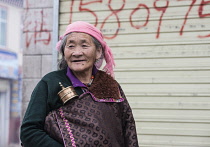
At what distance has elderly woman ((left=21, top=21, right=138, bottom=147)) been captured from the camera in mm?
2273

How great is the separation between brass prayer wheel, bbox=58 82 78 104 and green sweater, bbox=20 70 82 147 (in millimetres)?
46

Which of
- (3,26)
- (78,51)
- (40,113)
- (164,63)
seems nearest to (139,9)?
(164,63)

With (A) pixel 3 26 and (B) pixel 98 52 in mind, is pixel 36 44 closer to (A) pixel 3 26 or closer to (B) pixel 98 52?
(B) pixel 98 52

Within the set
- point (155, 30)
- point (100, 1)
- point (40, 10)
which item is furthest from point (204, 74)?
point (40, 10)

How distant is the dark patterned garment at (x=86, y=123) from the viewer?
7.45ft

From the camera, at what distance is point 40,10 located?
482cm

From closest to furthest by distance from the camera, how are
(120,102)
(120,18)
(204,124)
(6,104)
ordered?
(120,102) < (204,124) < (120,18) < (6,104)

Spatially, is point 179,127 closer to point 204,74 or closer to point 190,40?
point 204,74

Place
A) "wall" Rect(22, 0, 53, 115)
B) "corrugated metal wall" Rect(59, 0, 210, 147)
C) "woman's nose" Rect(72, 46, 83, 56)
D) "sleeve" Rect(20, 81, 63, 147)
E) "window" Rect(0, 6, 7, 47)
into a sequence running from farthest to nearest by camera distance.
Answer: "window" Rect(0, 6, 7, 47)
"wall" Rect(22, 0, 53, 115)
"corrugated metal wall" Rect(59, 0, 210, 147)
"woman's nose" Rect(72, 46, 83, 56)
"sleeve" Rect(20, 81, 63, 147)

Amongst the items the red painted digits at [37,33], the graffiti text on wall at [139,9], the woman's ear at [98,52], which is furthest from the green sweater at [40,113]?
the red painted digits at [37,33]

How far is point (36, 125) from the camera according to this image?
2268mm

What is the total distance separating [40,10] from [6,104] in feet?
43.4

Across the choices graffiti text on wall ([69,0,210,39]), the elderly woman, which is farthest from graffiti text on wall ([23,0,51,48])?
the elderly woman

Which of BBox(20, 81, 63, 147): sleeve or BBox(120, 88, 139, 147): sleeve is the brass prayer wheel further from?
BBox(120, 88, 139, 147): sleeve
